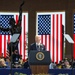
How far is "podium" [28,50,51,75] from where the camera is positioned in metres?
9.81

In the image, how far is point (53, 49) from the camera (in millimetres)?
22016

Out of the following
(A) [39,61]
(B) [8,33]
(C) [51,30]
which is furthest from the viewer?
(C) [51,30]

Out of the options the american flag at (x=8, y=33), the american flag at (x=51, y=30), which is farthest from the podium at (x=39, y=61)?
the american flag at (x=8, y=33)

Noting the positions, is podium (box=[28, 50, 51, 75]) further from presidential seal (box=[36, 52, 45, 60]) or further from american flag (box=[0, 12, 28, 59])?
american flag (box=[0, 12, 28, 59])

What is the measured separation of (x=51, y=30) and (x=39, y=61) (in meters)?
12.6

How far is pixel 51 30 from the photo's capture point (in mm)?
22359

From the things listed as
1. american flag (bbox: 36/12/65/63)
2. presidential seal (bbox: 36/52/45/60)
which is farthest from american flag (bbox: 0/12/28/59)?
presidential seal (bbox: 36/52/45/60)

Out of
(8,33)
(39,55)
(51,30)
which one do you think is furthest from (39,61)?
(51,30)

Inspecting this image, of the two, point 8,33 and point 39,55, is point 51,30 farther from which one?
point 39,55

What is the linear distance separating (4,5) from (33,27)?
2284 millimetres

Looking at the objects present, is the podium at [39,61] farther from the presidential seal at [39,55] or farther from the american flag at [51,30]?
the american flag at [51,30]

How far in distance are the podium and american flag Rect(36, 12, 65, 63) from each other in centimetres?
1166

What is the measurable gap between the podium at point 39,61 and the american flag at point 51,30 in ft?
38.3

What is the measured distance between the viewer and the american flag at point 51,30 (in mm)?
21891
